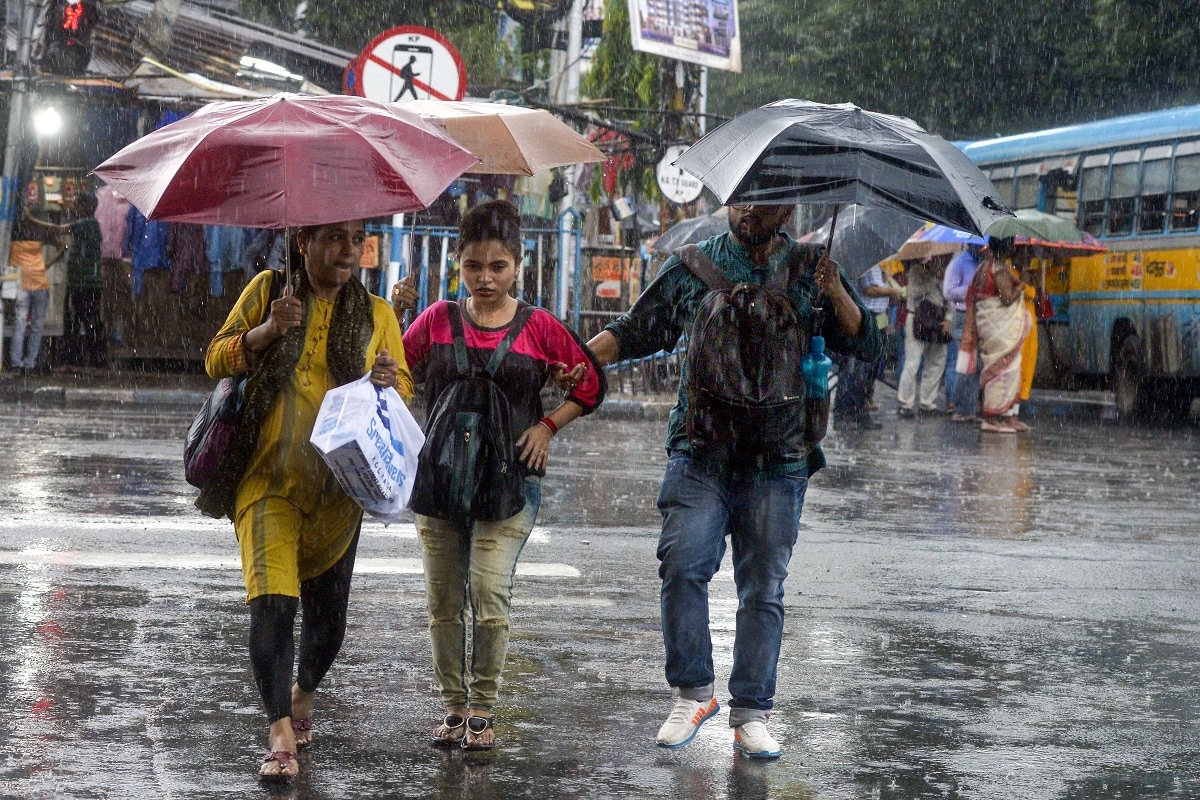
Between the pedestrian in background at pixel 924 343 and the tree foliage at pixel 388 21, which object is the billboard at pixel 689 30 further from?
the pedestrian in background at pixel 924 343

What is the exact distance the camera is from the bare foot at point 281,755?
4.57 m

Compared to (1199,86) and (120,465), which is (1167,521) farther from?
(1199,86)

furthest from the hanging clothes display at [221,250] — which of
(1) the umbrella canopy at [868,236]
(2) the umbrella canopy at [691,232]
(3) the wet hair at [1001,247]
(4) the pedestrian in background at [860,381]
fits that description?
(1) the umbrella canopy at [868,236]

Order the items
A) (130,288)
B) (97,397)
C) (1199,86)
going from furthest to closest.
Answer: (1199,86), (130,288), (97,397)

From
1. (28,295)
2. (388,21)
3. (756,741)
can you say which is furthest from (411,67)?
(388,21)

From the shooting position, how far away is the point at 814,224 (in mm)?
20094

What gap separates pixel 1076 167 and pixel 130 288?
12419 mm

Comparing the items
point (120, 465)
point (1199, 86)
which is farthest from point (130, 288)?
point (1199, 86)

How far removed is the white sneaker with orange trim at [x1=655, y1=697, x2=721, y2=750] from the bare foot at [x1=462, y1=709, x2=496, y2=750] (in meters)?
0.52

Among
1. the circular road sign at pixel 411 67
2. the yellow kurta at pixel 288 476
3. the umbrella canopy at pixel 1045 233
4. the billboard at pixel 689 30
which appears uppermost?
the billboard at pixel 689 30

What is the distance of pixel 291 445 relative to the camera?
4.72 m

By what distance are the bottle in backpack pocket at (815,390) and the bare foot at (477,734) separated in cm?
127

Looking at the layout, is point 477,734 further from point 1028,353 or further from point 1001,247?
point 1028,353

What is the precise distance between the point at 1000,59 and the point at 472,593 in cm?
3256
